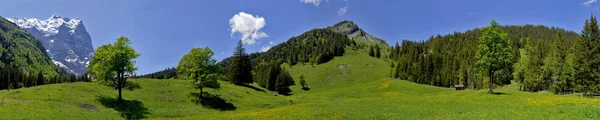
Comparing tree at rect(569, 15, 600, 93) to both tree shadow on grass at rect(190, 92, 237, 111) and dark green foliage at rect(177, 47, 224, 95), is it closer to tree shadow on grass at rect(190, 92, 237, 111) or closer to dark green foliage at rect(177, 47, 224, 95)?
tree shadow on grass at rect(190, 92, 237, 111)

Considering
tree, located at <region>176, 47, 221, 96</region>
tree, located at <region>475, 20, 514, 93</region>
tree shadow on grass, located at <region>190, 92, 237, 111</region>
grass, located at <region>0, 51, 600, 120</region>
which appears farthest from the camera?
tree, located at <region>176, 47, 221, 96</region>

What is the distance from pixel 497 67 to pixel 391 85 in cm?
5230

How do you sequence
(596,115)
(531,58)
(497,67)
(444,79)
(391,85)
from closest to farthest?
1. (596,115)
2. (497,67)
3. (531,58)
4. (391,85)
5. (444,79)

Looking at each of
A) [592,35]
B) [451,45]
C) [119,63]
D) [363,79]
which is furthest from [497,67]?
[451,45]

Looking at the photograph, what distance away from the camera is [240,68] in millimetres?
102562

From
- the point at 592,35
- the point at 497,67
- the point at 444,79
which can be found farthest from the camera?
the point at 444,79

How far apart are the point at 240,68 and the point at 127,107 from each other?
51.1 metres

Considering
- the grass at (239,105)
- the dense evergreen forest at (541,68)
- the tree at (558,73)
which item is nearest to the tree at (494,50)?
the dense evergreen forest at (541,68)

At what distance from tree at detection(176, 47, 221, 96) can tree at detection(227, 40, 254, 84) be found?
29132 mm

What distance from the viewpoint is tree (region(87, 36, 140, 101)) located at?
56125 mm

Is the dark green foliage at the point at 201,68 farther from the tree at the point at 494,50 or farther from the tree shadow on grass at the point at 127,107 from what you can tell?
the tree at the point at 494,50

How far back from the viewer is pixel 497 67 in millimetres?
55781

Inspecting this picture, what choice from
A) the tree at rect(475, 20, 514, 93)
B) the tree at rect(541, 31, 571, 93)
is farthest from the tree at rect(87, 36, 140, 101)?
the tree at rect(541, 31, 571, 93)

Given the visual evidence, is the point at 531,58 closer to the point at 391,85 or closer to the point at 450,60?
the point at 391,85
